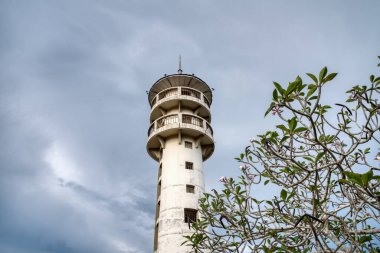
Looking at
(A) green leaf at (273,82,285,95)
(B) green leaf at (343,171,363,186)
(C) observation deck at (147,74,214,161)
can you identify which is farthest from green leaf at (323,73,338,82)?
(C) observation deck at (147,74,214,161)

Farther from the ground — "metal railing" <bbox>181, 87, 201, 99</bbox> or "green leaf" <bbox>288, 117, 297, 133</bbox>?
"metal railing" <bbox>181, 87, 201, 99</bbox>

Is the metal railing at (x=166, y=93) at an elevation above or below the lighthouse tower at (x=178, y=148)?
above

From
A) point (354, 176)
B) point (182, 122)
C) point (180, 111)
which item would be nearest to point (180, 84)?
point (180, 111)

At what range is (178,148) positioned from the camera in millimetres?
23438

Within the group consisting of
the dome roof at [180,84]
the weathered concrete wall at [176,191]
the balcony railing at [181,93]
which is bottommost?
the weathered concrete wall at [176,191]

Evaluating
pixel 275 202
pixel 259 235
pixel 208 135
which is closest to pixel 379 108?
pixel 275 202

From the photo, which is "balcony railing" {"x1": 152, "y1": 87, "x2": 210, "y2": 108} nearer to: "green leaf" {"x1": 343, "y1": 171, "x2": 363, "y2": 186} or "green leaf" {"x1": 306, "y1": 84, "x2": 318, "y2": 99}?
"green leaf" {"x1": 306, "y1": 84, "x2": 318, "y2": 99}

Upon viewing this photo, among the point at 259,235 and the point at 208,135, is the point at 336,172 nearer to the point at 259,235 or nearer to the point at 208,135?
the point at 259,235

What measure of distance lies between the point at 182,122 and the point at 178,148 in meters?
2.19

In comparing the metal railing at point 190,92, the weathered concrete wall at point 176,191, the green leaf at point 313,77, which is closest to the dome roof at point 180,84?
the metal railing at point 190,92

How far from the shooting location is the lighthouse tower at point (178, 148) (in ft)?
65.4

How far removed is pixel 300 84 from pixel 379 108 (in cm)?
158

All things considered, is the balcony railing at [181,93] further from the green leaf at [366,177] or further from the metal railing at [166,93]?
the green leaf at [366,177]

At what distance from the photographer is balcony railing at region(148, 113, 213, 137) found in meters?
23.4
